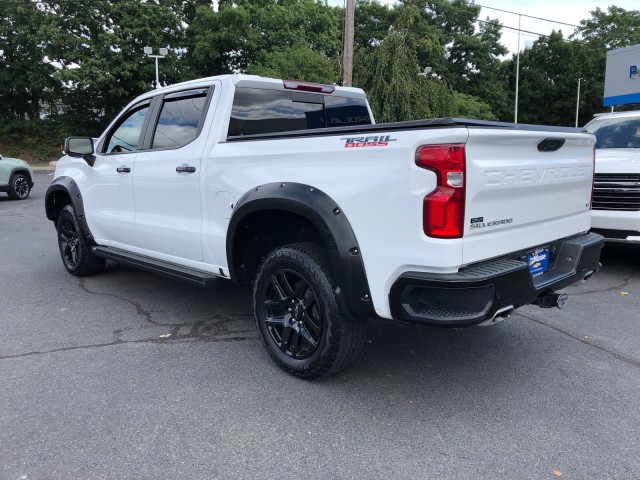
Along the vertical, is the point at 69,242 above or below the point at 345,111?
below

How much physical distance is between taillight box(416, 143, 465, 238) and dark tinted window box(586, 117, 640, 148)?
5.48 meters

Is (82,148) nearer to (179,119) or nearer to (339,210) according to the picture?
(179,119)

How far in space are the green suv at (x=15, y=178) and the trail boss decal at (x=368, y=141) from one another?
1400 cm

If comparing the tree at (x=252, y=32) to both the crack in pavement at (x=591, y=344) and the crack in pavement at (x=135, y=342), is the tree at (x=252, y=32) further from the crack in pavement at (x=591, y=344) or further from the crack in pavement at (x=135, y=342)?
the crack in pavement at (x=135, y=342)

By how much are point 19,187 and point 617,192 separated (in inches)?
574

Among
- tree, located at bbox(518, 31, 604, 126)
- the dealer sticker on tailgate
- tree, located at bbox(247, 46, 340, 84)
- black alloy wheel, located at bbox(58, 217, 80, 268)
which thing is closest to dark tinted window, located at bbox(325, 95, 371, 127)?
the dealer sticker on tailgate

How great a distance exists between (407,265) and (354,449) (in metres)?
0.99

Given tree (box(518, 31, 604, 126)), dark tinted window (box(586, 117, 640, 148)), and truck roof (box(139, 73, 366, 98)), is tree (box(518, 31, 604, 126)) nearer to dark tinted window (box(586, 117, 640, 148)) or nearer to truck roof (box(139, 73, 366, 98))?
dark tinted window (box(586, 117, 640, 148))

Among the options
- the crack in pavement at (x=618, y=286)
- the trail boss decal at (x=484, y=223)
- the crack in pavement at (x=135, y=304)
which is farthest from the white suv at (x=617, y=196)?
the crack in pavement at (x=135, y=304)

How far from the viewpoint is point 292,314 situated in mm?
3463

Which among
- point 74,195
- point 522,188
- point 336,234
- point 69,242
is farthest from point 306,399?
point 69,242

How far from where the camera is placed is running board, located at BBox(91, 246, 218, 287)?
156 inches

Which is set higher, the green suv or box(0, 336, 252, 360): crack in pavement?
the green suv

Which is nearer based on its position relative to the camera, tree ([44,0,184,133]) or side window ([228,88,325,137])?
side window ([228,88,325,137])
